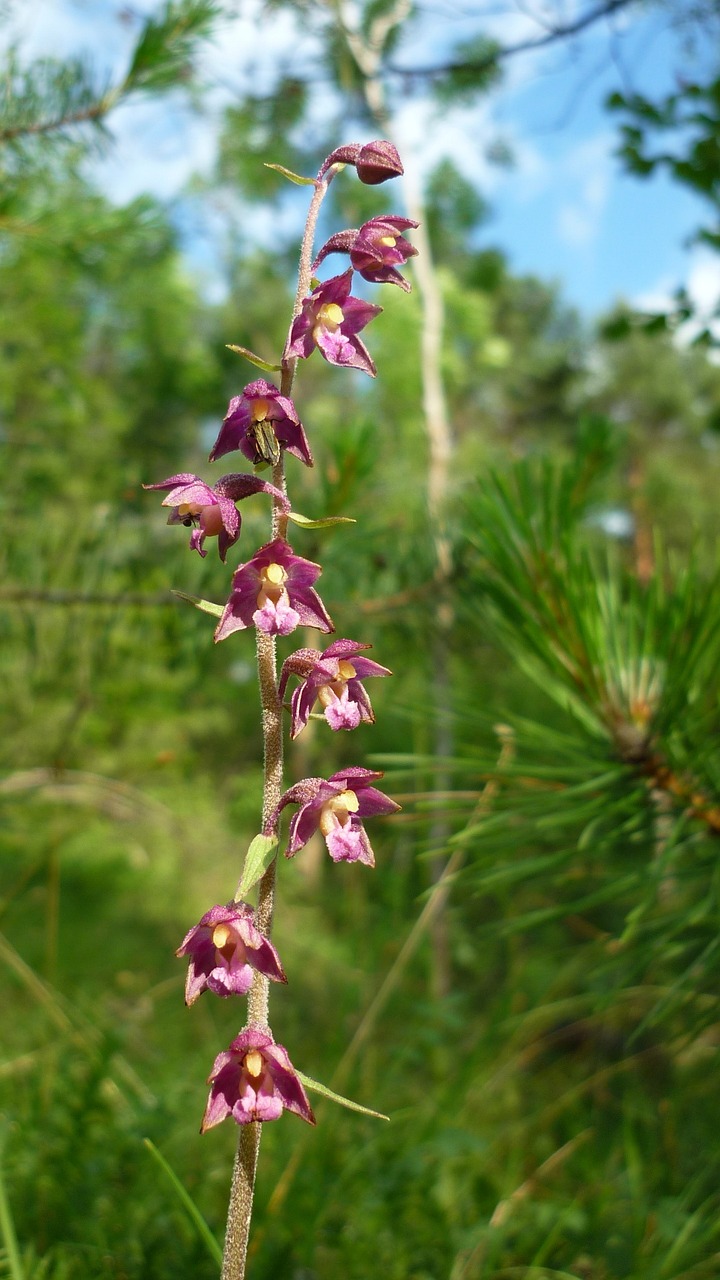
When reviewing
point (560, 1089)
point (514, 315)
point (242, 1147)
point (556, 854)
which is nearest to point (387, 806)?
point (242, 1147)

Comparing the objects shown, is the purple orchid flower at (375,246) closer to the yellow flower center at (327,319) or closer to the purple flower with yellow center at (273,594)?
the yellow flower center at (327,319)

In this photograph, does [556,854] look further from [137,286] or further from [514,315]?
[514,315]

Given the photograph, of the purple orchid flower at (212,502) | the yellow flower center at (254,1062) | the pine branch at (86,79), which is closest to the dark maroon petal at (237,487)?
the purple orchid flower at (212,502)

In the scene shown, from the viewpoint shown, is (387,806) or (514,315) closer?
(387,806)

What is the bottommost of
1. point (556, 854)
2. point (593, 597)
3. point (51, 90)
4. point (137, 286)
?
point (556, 854)

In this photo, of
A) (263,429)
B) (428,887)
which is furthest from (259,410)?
(428,887)

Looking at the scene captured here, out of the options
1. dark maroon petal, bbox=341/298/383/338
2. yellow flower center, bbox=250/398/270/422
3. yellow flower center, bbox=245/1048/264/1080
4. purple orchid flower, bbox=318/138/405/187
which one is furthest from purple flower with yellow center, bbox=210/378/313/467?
yellow flower center, bbox=245/1048/264/1080

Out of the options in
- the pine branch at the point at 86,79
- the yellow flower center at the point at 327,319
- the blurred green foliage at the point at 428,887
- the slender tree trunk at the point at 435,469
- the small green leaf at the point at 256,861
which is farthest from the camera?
the slender tree trunk at the point at 435,469
